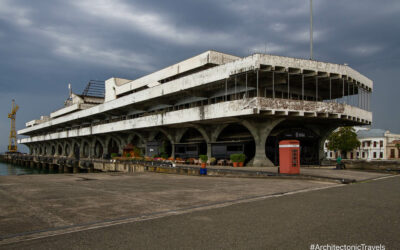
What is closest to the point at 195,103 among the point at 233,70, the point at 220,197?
the point at 233,70

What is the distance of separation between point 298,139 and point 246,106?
1100 centimetres

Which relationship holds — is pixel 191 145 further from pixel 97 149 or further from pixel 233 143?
pixel 97 149

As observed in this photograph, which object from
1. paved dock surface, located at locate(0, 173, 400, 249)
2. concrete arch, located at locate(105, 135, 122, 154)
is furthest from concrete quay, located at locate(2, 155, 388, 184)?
concrete arch, located at locate(105, 135, 122, 154)

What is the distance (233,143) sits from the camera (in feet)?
121

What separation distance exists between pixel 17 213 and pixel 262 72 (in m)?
27.7

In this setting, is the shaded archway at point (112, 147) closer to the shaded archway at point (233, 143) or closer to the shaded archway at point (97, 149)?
the shaded archway at point (97, 149)

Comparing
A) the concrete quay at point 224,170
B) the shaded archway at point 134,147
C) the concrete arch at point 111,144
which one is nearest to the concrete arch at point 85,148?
the concrete arch at point 111,144

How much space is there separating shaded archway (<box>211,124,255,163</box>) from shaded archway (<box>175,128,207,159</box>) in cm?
330

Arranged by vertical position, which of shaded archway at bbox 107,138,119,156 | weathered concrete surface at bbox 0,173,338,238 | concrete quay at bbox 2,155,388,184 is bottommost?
concrete quay at bbox 2,155,388,184

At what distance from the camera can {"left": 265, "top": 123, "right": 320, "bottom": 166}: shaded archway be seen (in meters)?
35.8

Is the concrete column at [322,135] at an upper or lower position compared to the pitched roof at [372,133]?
lower

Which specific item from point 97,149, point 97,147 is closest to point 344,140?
point 97,147

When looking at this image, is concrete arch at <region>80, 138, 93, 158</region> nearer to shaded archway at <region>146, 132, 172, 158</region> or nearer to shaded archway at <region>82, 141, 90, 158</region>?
shaded archway at <region>82, 141, 90, 158</region>

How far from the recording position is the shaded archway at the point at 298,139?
35.8 metres
